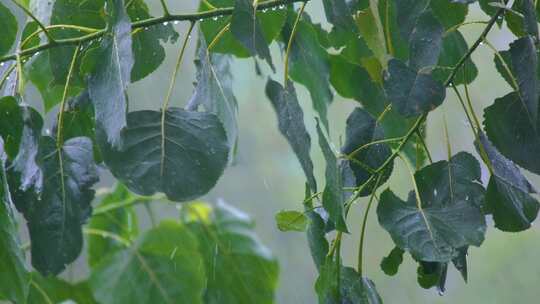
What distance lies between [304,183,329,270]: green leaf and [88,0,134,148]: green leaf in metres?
0.14

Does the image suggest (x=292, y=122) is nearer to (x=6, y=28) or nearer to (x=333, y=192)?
(x=333, y=192)

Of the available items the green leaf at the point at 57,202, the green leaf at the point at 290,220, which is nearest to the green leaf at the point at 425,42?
the green leaf at the point at 290,220

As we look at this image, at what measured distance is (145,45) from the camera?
0.75m

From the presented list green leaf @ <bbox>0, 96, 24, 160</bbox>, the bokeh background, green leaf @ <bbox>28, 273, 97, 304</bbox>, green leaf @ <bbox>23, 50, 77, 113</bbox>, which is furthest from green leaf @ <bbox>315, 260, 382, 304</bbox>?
the bokeh background

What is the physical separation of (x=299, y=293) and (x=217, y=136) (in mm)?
2330

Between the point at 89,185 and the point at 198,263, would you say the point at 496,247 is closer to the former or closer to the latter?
the point at 198,263

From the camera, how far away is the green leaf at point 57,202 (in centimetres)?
71

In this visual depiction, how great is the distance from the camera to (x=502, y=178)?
23.6 inches

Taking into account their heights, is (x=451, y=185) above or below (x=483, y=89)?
below

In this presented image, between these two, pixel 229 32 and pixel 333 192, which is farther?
pixel 229 32

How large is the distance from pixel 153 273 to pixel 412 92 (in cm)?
78

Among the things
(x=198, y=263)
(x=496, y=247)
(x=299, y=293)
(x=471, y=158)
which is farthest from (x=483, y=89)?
(x=471, y=158)

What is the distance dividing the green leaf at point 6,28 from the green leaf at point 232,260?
333 mm

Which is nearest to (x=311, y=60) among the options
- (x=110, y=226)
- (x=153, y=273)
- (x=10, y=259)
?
(x=10, y=259)
